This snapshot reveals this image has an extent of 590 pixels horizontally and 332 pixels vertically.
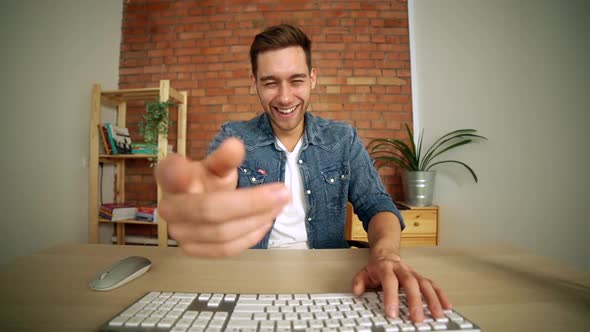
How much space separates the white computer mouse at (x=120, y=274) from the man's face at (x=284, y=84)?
0.75 metres

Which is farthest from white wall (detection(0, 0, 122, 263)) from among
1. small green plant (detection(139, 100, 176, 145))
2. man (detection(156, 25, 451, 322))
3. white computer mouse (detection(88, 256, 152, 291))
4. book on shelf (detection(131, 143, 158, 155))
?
white computer mouse (detection(88, 256, 152, 291))

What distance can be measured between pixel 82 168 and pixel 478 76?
3.39 meters

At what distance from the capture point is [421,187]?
184cm

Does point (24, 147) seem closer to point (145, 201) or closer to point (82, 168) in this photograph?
point (82, 168)

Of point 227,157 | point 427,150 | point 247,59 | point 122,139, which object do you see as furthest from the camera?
point 247,59

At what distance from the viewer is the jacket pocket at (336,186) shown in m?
1.11

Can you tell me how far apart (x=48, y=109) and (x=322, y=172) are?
2.62 m

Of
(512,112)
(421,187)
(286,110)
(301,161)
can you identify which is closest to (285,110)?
(286,110)

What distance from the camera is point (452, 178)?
1942 mm

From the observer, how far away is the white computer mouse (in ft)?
1.54

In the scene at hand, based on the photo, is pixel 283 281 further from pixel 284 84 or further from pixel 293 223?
pixel 284 84

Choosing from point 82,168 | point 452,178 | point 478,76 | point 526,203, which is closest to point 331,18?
point 478,76

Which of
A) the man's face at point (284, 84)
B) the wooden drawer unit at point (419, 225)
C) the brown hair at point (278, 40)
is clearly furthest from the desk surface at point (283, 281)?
the wooden drawer unit at point (419, 225)

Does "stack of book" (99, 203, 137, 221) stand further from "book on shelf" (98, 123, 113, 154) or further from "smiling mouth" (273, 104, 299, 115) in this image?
"smiling mouth" (273, 104, 299, 115)
